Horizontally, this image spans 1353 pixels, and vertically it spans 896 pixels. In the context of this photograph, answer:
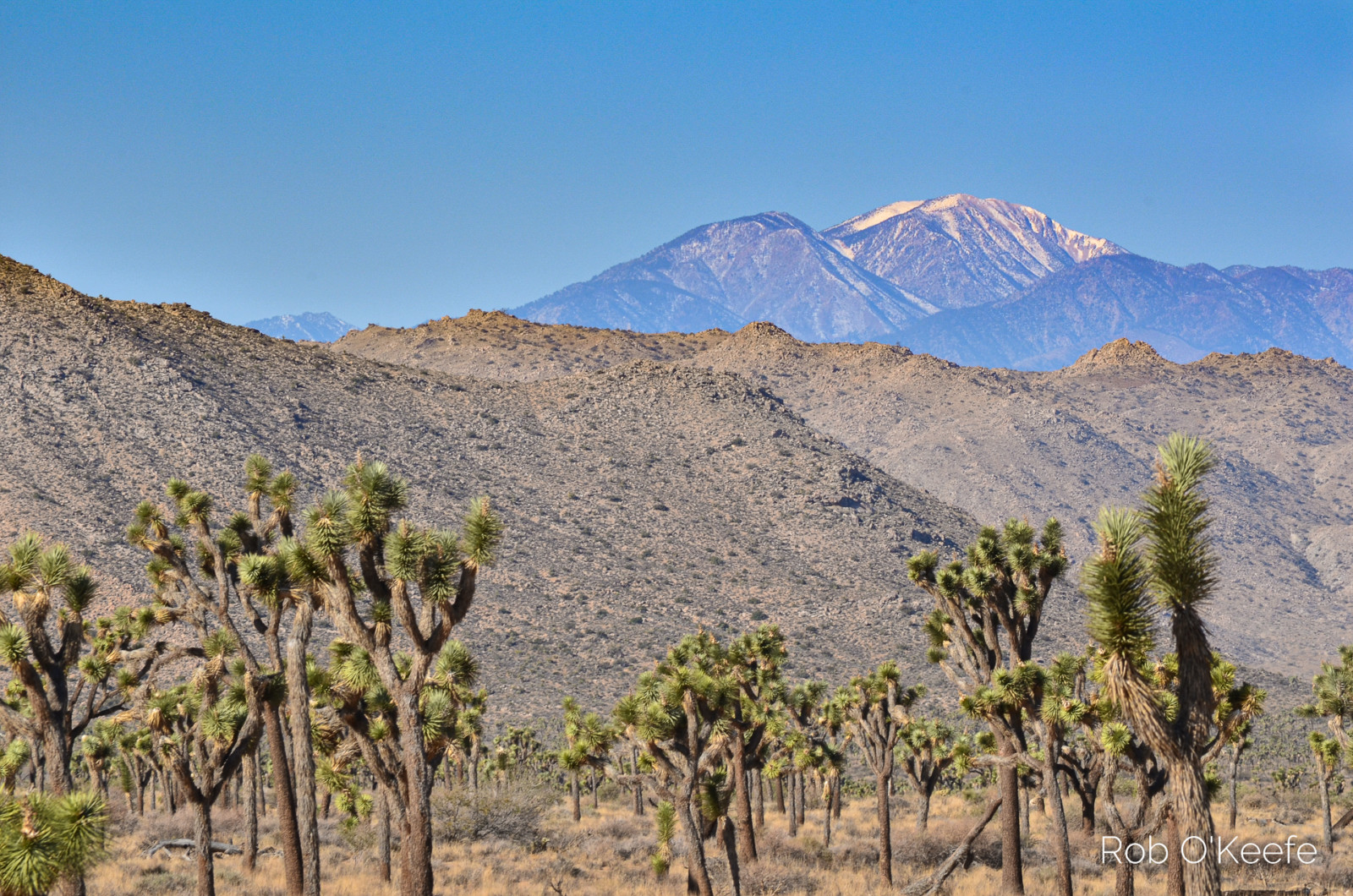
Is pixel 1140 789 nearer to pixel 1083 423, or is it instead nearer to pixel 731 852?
pixel 731 852

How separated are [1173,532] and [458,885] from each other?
62.4 feet

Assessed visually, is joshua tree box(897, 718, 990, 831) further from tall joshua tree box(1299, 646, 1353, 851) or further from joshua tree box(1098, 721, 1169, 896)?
joshua tree box(1098, 721, 1169, 896)

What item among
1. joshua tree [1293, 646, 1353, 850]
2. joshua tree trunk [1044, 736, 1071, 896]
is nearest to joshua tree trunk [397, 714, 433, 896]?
joshua tree trunk [1044, 736, 1071, 896]

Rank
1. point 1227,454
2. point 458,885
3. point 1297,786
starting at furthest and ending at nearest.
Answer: point 1227,454 → point 1297,786 → point 458,885

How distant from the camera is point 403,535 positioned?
14.6 m

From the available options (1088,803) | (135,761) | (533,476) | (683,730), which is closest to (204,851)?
(683,730)

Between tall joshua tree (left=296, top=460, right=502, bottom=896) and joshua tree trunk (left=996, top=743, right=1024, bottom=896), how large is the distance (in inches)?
409

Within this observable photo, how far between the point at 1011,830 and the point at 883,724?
7.43 metres

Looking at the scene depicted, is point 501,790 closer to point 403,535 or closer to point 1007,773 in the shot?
point 1007,773

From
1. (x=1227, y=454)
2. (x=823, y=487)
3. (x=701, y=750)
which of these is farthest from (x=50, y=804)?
(x=1227, y=454)

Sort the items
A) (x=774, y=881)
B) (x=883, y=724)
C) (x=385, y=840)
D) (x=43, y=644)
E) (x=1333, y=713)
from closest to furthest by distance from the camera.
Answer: (x=43, y=644)
(x=385, y=840)
(x=774, y=881)
(x=883, y=724)
(x=1333, y=713)

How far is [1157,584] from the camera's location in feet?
31.2

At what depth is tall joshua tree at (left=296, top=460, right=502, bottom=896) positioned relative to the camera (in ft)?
47.9

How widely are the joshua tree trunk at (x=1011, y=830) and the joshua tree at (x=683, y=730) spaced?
525 cm
